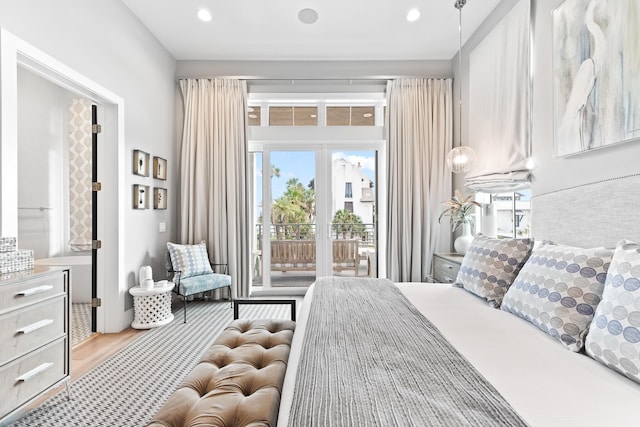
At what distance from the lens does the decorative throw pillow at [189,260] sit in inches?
142

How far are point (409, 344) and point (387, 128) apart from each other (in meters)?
3.35

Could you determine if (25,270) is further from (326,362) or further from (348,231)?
(348,231)

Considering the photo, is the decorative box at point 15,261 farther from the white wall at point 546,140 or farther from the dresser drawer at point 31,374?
the white wall at point 546,140

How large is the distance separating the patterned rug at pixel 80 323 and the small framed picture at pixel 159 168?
64.5 inches

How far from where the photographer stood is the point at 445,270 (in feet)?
11.1

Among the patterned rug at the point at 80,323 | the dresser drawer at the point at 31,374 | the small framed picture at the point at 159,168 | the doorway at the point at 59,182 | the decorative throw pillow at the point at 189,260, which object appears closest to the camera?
the dresser drawer at the point at 31,374

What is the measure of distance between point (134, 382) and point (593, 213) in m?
2.97

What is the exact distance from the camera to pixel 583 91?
2.01 metres

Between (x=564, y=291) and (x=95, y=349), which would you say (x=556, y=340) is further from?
(x=95, y=349)

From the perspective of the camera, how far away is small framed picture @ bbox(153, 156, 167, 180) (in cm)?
372

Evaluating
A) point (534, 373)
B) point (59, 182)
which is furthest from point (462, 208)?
point (59, 182)

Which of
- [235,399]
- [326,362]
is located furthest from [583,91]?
[235,399]

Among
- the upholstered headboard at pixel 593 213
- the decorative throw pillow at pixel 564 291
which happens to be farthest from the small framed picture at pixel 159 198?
the upholstered headboard at pixel 593 213

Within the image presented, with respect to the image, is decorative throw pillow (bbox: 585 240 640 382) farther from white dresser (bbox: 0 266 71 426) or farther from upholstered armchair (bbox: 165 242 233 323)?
upholstered armchair (bbox: 165 242 233 323)
